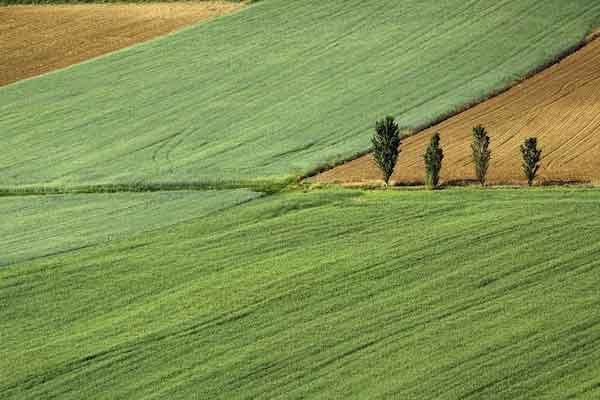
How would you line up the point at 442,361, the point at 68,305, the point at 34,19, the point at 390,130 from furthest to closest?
1. the point at 34,19
2. the point at 390,130
3. the point at 68,305
4. the point at 442,361

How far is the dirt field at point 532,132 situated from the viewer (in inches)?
1793

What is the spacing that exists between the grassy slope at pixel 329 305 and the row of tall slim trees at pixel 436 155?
1441 millimetres

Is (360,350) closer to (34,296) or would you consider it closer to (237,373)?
(237,373)

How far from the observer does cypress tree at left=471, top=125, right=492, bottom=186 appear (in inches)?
1722

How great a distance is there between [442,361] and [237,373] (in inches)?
195

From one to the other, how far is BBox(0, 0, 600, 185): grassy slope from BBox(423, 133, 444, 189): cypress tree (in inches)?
230

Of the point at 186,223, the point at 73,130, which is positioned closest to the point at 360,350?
the point at 186,223

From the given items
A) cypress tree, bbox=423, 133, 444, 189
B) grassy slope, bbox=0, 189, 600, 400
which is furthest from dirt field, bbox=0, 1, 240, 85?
cypress tree, bbox=423, 133, 444, 189

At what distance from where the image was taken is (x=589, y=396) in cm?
2769

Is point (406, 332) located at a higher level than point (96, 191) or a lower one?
lower

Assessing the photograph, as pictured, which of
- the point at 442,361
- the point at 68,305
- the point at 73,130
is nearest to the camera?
the point at 442,361

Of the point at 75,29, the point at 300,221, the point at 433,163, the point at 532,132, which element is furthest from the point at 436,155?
the point at 75,29

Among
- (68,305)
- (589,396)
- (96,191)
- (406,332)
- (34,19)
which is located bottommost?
(589,396)

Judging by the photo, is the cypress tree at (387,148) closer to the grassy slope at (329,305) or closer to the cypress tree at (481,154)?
the grassy slope at (329,305)
